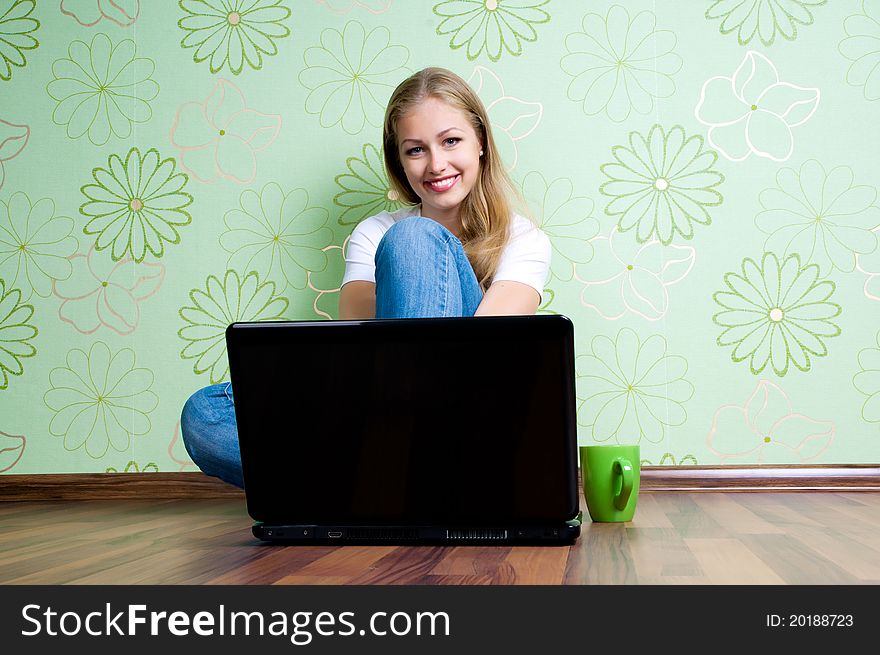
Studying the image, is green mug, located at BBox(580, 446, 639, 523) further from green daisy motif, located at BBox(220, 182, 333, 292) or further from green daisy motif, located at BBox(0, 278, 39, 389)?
green daisy motif, located at BBox(0, 278, 39, 389)

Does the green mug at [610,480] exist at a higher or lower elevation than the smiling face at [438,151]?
lower

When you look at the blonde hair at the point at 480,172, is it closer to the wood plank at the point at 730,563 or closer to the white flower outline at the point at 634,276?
the white flower outline at the point at 634,276

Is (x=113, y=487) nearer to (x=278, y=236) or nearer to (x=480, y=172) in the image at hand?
(x=278, y=236)

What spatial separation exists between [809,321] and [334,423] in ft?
3.86

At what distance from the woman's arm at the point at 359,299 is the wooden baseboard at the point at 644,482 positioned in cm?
52

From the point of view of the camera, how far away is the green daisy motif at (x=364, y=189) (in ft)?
5.90

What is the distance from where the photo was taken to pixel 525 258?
4.65ft

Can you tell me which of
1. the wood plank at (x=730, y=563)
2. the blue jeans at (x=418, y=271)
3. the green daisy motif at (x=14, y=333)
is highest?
the blue jeans at (x=418, y=271)

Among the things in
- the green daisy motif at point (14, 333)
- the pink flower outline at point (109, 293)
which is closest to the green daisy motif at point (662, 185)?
the pink flower outline at point (109, 293)

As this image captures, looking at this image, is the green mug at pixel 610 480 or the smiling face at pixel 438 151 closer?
the green mug at pixel 610 480

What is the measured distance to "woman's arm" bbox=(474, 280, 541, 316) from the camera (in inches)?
49.9

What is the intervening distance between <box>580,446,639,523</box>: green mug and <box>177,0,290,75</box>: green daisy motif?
1.19m

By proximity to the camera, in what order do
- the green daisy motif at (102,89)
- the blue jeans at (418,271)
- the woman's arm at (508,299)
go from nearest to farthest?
the blue jeans at (418,271) < the woman's arm at (508,299) < the green daisy motif at (102,89)

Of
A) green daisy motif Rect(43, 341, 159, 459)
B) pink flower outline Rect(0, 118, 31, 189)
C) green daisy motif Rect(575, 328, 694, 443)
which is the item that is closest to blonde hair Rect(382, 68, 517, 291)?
green daisy motif Rect(575, 328, 694, 443)
